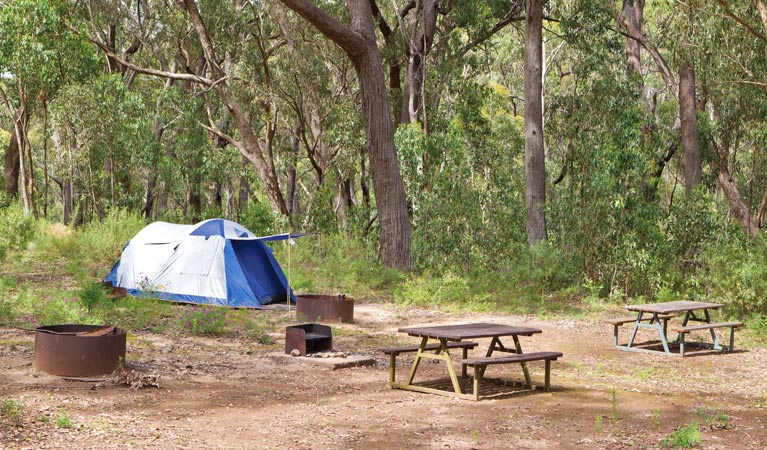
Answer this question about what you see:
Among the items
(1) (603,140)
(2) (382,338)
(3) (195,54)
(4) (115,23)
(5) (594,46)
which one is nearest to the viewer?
(2) (382,338)

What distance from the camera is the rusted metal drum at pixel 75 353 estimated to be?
7.06m

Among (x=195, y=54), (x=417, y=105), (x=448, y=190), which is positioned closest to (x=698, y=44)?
(x=448, y=190)

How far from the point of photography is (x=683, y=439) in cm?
560

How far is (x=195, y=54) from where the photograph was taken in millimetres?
27391

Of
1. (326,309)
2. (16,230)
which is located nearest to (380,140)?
(326,309)

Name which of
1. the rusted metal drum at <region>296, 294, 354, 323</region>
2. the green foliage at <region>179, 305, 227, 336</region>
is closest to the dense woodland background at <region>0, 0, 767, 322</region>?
the rusted metal drum at <region>296, 294, 354, 323</region>

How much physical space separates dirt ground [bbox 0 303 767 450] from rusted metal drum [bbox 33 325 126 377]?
16 cm

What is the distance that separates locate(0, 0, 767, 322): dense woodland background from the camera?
14.9m

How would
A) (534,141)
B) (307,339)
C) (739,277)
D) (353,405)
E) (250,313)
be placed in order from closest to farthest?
(353,405) → (307,339) → (739,277) → (250,313) → (534,141)

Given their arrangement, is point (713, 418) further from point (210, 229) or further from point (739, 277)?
point (210, 229)

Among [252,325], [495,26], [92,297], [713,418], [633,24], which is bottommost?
[713,418]

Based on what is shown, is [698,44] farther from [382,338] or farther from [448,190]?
[382,338]

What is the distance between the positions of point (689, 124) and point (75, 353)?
16946mm

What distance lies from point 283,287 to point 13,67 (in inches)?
471
